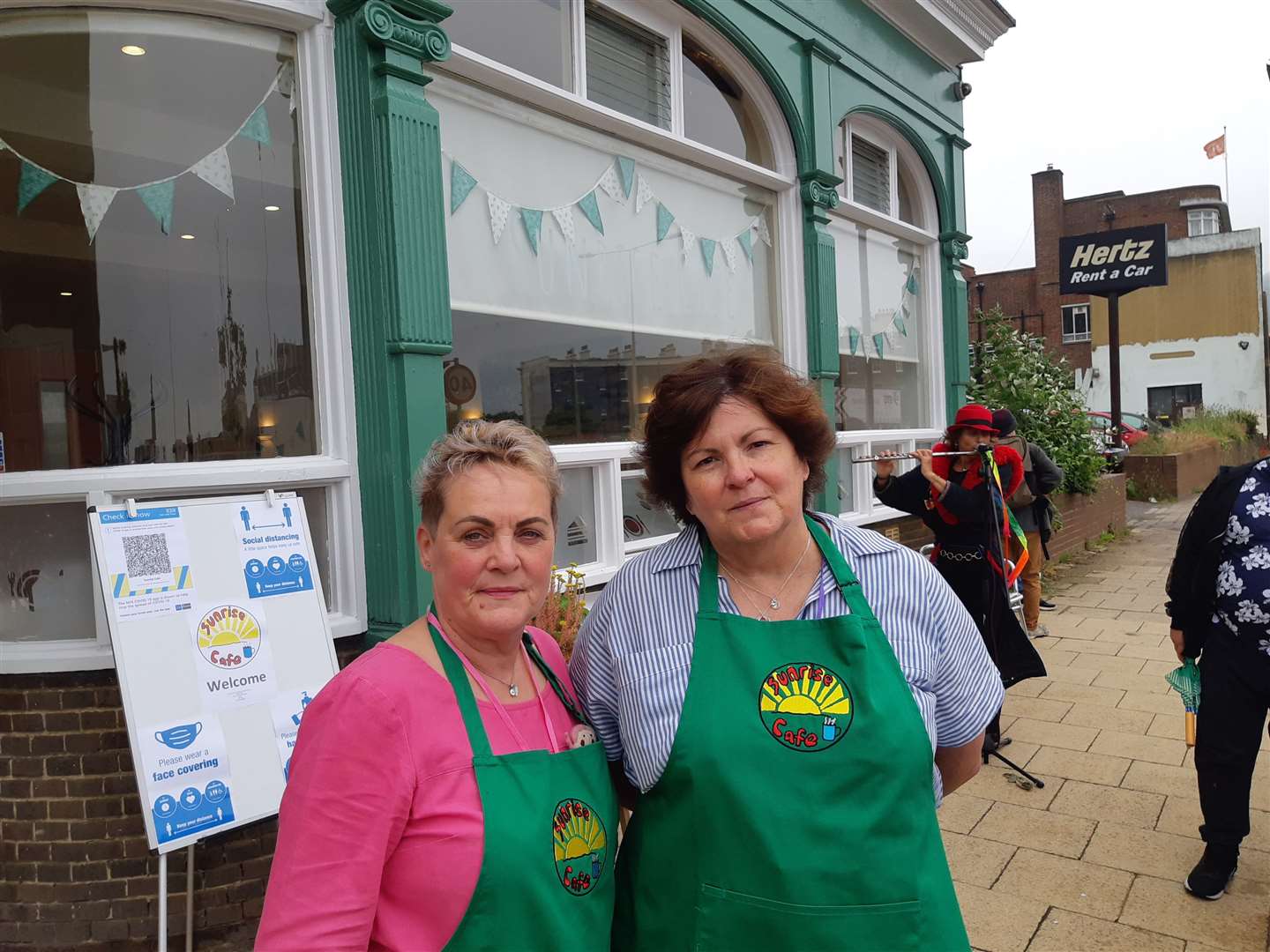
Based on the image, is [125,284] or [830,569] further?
[125,284]

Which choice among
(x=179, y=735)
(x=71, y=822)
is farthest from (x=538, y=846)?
(x=71, y=822)

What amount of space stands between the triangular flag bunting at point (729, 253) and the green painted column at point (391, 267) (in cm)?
271

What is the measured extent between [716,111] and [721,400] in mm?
4951

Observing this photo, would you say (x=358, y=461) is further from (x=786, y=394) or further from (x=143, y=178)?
(x=786, y=394)

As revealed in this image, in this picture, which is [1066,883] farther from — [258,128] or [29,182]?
[29,182]

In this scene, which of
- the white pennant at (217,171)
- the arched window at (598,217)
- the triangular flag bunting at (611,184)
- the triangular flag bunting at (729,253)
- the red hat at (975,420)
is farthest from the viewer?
the triangular flag bunting at (729,253)

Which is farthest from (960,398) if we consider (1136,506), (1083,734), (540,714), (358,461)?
(1136,506)

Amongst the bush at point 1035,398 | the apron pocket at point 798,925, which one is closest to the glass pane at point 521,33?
the apron pocket at point 798,925

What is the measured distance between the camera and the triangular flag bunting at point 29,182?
327cm

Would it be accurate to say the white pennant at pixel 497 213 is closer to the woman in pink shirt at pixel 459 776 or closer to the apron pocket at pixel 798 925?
the woman in pink shirt at pixel 459 776

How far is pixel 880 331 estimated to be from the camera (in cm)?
789

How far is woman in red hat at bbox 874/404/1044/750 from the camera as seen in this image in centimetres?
432

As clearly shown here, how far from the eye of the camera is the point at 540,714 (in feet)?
5.14

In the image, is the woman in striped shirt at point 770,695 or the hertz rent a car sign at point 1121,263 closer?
the woman in striped shirt at point 770,695
